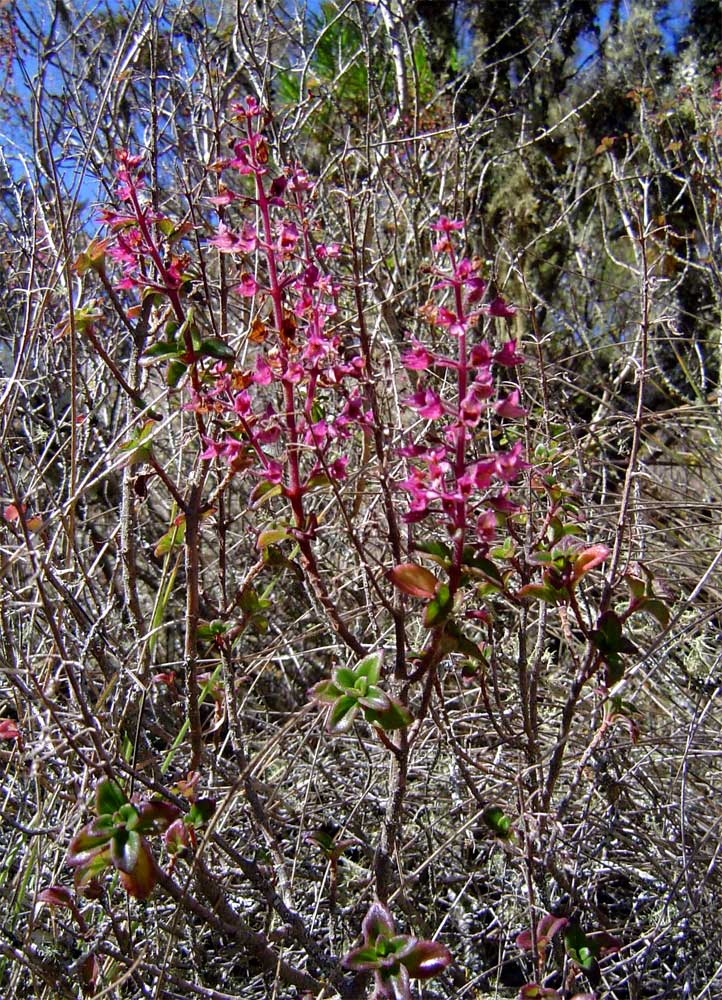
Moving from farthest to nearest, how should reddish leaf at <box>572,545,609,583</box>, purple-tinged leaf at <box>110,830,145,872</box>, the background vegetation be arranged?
the background vegetation → reddish leaf at <box>572,545,609,583</box> → purple-tinged leaf at <box>110,830,145,872</box>

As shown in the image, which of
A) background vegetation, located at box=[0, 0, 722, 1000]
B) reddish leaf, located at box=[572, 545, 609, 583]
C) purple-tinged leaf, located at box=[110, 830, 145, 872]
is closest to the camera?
purple-tinged leaf, located at box=[110, 830, 145, 872]

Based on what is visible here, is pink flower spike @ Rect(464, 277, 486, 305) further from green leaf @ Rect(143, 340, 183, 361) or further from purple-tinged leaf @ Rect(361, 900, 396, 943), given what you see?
purple-tinged leaf @ Rect(361, 900, 396, 943)

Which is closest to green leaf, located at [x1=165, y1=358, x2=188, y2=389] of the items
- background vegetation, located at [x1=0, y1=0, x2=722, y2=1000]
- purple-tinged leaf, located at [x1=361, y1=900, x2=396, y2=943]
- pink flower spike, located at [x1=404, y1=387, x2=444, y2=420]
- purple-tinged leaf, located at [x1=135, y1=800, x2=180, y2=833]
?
background vegetation, located at [x1=0, y1=0, x2=722, y2=1000]

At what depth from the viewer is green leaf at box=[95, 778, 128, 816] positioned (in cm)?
100

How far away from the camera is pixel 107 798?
1006 millimetres

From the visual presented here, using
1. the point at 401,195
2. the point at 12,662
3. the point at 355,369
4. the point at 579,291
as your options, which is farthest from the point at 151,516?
the point at 579,291

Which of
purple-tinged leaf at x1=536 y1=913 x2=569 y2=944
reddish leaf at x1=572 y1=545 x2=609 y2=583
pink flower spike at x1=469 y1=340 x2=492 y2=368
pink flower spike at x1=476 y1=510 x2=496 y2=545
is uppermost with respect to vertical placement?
pink flower spike at x1=469 y1=340 x2=492 y2=368

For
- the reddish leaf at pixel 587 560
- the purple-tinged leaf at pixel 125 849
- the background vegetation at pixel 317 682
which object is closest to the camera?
the purple-tinged leaf at pixel 125 849

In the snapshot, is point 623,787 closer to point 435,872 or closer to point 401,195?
point 435,872

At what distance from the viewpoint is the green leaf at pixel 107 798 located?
39.4 inches

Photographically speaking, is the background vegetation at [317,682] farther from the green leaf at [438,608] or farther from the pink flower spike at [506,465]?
the pink flower spike at [506,465]

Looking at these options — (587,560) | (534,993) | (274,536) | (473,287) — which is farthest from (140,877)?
(473,287)

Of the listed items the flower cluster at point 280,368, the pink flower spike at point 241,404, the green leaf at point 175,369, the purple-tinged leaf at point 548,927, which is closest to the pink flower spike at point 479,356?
the flower cluster at point 280,368

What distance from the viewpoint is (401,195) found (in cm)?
310
